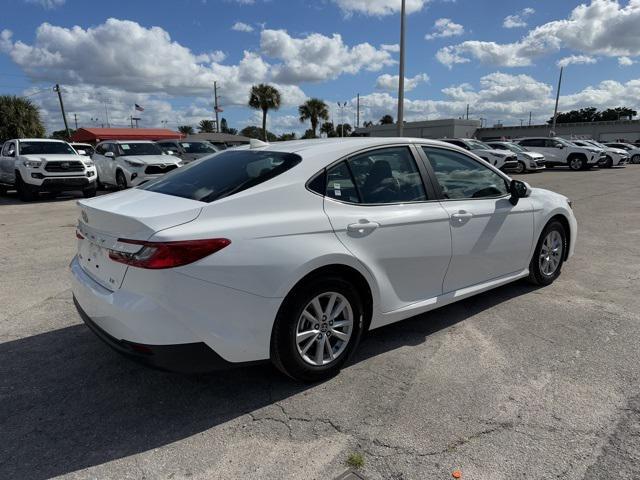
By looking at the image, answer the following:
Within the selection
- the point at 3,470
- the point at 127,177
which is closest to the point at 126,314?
the point at 3,470

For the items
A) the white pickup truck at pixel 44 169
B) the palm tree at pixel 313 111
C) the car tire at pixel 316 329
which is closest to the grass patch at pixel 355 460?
the car tire at pixel 316 329

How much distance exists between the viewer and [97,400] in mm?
3082

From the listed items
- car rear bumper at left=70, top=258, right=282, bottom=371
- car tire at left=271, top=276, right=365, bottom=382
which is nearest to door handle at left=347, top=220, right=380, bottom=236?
car tire at left=271, top=276, right=365, bottom=382

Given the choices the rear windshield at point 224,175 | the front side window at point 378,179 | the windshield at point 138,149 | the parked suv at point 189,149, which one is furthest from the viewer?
the parked suv at point 189,149

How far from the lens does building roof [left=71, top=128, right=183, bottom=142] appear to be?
46.0 metres

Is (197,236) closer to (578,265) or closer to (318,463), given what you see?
(318,463)

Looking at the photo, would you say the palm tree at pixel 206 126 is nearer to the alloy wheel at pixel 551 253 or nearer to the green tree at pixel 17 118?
the green tree at pixel 17 118

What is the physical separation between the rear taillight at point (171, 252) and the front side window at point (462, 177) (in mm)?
2074

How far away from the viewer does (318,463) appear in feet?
8.16

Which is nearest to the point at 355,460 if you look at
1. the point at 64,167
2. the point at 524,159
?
the point at 64,167

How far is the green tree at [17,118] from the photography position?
42469mm

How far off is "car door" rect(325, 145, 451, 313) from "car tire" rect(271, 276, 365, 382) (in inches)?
10.3

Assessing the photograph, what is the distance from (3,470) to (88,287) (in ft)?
3.47

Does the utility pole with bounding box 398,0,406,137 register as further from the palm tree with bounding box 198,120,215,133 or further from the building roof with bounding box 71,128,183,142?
the palm tree with bounding box 198,120,215,133
